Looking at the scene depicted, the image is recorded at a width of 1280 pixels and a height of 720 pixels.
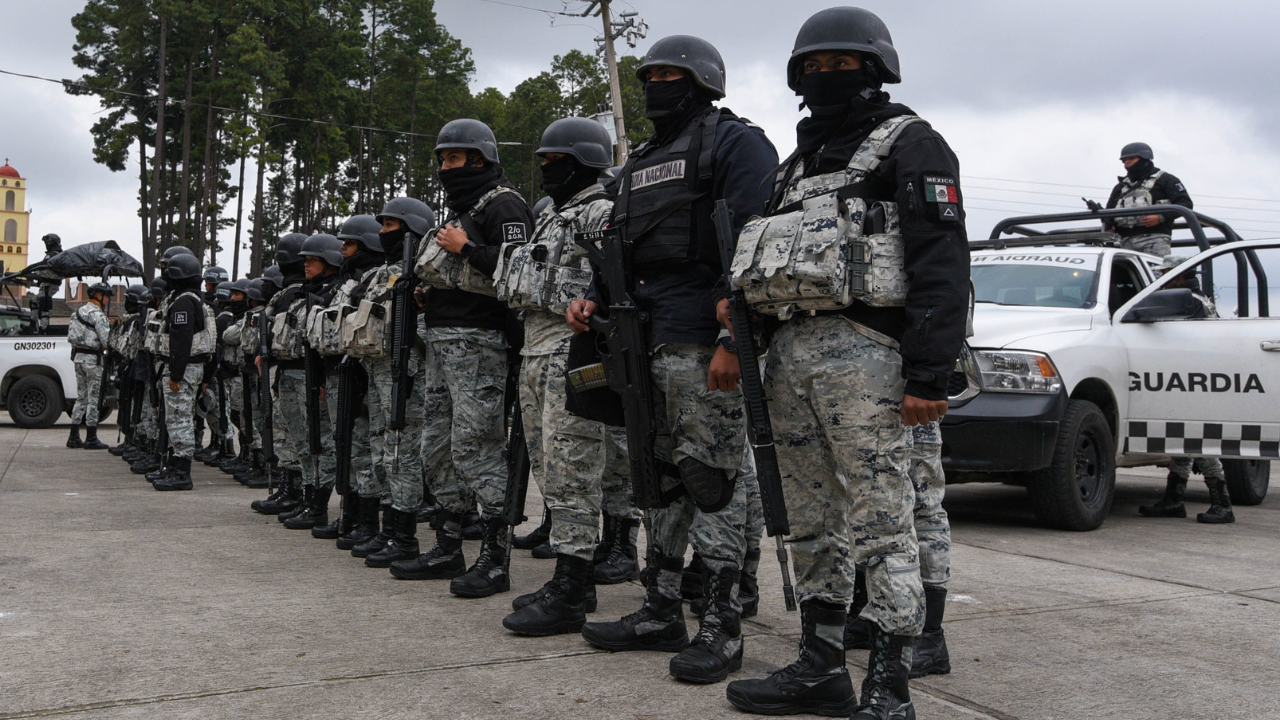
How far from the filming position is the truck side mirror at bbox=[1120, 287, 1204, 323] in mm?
6773

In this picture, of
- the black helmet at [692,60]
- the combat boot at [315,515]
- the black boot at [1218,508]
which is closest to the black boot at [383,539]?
the combat boot at [315,515]

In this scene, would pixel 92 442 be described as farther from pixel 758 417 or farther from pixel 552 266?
pixel 758 417

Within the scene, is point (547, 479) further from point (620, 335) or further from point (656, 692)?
point (656, 692)

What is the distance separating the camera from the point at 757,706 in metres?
3.24

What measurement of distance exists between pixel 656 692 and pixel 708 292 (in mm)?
1337

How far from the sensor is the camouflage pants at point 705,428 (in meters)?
3.77

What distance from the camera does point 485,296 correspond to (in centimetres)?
519

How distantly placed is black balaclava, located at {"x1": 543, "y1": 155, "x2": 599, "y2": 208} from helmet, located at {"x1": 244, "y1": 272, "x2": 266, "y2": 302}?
18.9 feet

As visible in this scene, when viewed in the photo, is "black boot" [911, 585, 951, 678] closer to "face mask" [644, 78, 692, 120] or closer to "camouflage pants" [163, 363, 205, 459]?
"face mask" [644, 78, 692, 120]

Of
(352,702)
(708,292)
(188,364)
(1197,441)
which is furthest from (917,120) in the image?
(188,364)

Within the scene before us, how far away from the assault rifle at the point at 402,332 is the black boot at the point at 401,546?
49 centimetres

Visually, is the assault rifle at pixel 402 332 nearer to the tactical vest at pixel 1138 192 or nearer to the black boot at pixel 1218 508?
the black boot at pixel 1218 508

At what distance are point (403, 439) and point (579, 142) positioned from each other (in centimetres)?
195

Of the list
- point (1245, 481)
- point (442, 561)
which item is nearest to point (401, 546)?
point (442, 561)
